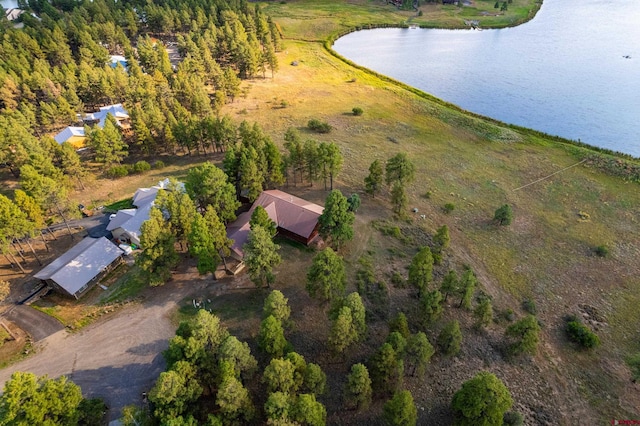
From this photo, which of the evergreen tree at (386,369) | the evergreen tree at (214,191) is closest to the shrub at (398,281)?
the evergreen tree at (386,369)

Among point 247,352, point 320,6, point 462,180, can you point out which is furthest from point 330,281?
point 320,6

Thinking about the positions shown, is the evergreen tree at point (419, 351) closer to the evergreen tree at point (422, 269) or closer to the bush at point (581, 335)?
the evergreen tree at point (422, 269)

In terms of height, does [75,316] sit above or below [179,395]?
below

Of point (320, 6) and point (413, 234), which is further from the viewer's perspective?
point (320, 6)

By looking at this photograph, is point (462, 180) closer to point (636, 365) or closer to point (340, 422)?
point (636, 365)

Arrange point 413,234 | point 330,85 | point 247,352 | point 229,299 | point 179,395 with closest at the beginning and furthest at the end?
point 179,395, point 247,352, point 229,299, point 413,234, point 330,85

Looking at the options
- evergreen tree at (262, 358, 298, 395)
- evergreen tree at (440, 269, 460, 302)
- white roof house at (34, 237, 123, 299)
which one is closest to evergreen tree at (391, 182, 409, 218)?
evergreen tree at (440, 269, 460, 302)
